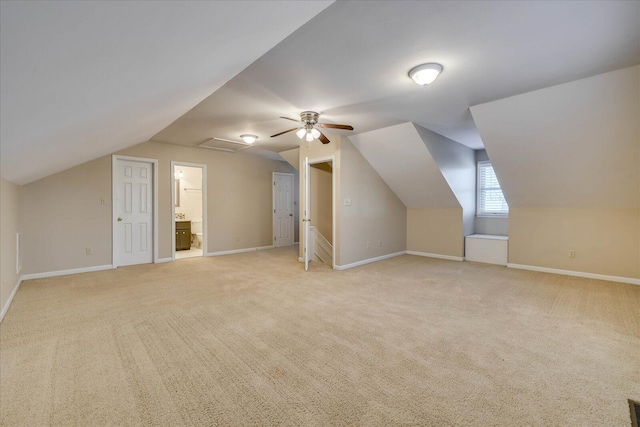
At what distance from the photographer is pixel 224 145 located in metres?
6.00

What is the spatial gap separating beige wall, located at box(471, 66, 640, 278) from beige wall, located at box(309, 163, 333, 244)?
3.20 meters

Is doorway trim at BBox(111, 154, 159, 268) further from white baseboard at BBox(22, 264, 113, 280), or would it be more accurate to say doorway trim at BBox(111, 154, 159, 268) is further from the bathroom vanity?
→ the bathroom vanity

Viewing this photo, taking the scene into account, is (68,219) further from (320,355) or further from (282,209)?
(320,355)

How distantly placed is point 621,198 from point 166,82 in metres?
6.09

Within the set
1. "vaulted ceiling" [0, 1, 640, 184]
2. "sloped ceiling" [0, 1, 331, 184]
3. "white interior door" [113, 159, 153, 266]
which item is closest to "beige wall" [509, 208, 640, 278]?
"vaulted ceiling" [0, 1, 640, 184]

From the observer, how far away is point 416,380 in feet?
6.26

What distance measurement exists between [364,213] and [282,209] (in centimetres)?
299

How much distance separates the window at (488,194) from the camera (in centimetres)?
624

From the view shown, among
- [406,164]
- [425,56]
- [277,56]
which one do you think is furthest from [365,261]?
[277,56]

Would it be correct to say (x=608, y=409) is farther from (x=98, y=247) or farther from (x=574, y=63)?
(x=98, y=247)

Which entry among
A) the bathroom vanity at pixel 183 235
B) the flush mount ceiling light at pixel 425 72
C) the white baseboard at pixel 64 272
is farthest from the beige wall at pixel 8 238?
the flush mount ceiling light at pixel 425 72

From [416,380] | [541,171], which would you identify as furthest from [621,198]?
[416,380]

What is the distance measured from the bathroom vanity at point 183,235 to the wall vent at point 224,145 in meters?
2.61

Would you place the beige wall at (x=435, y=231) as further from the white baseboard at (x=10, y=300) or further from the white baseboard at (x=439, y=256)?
the white baseboard at (x=10, y=300)
